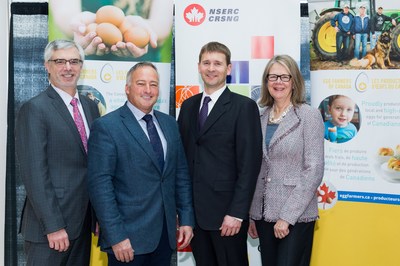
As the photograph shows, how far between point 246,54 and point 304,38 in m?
0.57

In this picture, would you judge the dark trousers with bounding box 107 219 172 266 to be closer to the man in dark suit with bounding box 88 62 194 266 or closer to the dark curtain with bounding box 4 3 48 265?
the man in dark suit with bounding box 88 62 194 266

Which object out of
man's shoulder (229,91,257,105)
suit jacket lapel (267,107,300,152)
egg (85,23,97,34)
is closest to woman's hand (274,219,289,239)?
suit jacket lapel (267,107,300,152)

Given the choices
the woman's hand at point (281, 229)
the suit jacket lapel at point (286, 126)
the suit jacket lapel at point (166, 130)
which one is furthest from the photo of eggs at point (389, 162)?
the suit jacket lapel at point (166, 130)

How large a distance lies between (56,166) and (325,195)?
198 centimetres

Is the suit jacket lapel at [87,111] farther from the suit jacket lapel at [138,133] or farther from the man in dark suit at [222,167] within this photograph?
the man in dark suit at [222,167]

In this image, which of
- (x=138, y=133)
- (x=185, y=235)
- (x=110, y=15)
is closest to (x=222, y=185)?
(x=185, y=235)

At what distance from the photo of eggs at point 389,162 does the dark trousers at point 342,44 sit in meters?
0.71

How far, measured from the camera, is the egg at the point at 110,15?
3.38 meters

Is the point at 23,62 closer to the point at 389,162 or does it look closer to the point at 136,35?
the point at 136,35

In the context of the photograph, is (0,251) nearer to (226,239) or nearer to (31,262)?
(31,262)

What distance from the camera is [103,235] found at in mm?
2270

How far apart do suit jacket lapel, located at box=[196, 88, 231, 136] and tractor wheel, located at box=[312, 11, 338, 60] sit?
1.13 meters

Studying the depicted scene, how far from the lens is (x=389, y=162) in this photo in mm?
3271

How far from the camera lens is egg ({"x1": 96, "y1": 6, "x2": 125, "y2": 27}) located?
3.38 m
